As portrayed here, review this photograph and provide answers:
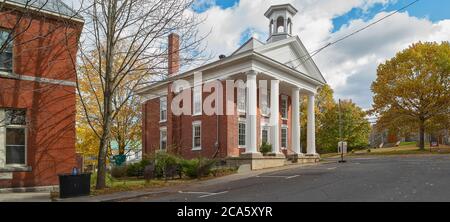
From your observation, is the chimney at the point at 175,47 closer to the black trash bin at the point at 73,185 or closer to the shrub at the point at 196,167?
the black trash bin at the point at 73,185

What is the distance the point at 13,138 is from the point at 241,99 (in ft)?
53.1

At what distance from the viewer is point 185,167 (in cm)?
2033

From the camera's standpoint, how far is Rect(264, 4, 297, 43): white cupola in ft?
105

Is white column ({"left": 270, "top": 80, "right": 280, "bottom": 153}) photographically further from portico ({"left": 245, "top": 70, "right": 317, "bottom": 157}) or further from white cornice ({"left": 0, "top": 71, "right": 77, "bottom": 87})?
white cornice ({"left": 0, "top": 71, "right": 77, "bottom": 87})

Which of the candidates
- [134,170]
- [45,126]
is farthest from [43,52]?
[134,170]

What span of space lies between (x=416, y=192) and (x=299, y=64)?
21847 mm

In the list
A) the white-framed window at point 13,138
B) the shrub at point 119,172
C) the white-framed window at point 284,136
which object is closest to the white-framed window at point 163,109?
the shrub at point 119,172

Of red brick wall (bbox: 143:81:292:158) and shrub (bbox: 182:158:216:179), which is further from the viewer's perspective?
red brick wall (bbox: 143:81:292:158)

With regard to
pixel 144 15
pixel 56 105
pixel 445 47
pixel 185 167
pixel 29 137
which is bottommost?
pixel 185 167

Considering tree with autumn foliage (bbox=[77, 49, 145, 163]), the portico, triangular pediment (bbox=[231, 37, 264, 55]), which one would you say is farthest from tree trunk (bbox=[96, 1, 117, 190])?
triangular pediment (bbox=[231, 37, 264, 55])

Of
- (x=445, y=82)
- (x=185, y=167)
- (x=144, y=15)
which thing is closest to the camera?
(x=144, y=15)

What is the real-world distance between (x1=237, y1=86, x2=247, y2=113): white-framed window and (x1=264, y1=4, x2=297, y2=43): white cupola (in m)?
6.35
